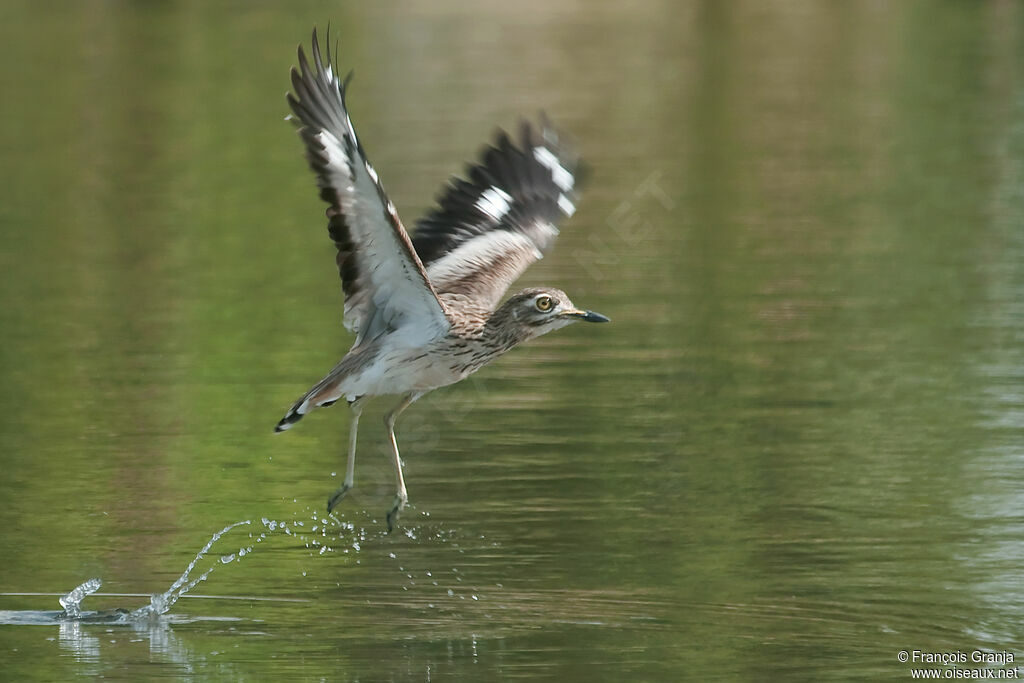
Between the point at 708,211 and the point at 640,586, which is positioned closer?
the point at 640,586

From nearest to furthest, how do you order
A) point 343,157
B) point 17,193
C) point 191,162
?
1. point 343,157
2. point 17,193
3. point 191,162

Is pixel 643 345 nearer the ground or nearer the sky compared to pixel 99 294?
nearer the ground

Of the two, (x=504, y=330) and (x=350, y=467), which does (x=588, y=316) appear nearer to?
(x=504, y=330)

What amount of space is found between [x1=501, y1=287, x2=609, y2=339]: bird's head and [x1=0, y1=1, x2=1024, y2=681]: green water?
125 centimetres

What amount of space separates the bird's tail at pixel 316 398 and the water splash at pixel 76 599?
3.76ft

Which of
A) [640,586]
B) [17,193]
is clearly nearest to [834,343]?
[640,586]

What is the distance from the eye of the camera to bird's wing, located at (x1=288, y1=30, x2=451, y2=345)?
8898 mm

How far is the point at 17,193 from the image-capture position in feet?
81.1

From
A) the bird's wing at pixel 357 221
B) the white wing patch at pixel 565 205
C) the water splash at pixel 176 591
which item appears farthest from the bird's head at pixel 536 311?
the water splash at pixel 176 591

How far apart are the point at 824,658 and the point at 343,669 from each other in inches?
79.6

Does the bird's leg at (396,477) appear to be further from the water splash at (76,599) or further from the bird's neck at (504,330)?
the water splash at (76,599)

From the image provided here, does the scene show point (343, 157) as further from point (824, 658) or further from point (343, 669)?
point (824, 658)

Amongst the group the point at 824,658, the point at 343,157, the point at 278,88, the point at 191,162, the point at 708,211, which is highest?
the point at 278,88

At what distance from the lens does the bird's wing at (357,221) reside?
8898 millimetres
